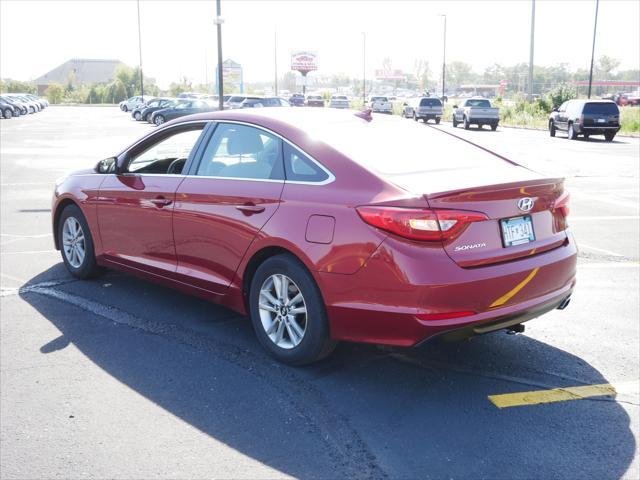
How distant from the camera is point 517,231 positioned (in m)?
4.26

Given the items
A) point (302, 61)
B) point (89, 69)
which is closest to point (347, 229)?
point (302, 61)

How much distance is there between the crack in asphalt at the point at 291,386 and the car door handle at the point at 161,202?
92 cm

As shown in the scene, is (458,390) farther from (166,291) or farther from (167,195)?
(166,291)

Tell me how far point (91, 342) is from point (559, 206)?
134 inches

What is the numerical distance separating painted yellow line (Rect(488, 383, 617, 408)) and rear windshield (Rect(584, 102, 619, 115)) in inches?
1075

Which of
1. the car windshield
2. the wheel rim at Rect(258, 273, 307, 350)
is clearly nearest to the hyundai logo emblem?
the wheel rim at Rect(258, 273, 307, 350)

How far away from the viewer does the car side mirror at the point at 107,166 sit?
6.18 meters

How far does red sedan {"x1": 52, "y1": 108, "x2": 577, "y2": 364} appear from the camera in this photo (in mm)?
3975

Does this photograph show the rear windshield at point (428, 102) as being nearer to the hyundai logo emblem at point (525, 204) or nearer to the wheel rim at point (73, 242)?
the wheel rim at point (73, 242)

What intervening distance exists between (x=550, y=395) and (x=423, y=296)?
110cm

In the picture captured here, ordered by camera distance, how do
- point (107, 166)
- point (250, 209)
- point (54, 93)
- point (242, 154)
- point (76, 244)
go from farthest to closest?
point (54, 93), point (76, 244), point (107, 166), point (242, 154), point (250, 209)

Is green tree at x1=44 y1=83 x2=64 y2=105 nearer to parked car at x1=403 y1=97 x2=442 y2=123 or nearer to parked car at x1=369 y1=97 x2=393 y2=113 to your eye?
parked car at x1=369 y1=97 x2=393 y2=113

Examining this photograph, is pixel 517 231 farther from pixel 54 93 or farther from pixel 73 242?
pixel 54 93

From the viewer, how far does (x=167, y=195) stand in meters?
5.45
